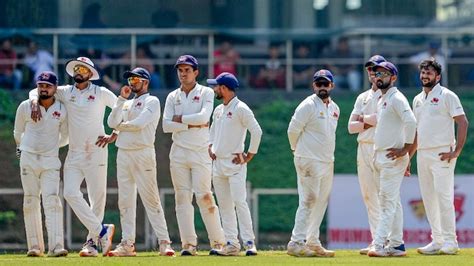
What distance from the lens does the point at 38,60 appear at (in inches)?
1187

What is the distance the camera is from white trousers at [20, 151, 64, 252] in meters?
20.0

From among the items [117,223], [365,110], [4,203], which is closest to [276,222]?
[117,223]

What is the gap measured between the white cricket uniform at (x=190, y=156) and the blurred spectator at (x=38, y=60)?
1023cm

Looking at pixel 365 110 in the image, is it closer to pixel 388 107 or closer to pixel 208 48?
pixel 388 107

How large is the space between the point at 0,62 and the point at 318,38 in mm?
5858

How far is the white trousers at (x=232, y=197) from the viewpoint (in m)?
19.9

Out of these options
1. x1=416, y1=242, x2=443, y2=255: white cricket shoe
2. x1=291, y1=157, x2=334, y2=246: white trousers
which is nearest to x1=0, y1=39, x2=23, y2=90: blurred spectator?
x1=291, y1=157, x2=334, y2=246: white trousers

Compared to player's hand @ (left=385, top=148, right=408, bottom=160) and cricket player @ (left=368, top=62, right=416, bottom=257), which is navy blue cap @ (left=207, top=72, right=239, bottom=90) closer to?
cricket player @ (left=368, top=62, right=416, bottom=257)

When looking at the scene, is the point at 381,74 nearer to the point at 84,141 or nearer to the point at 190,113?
the point at 190,113

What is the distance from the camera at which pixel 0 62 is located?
99.5ft

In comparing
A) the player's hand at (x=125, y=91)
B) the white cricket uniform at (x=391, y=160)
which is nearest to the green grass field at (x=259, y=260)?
the white cricket uniform at (x=391, y=160)

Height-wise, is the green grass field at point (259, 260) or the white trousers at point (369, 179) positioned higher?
the white trousers at point (369, 179)

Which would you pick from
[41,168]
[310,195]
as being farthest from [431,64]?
[41,168]

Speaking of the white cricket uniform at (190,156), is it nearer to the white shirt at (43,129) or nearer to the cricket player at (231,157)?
the cricket player at (231,157)
